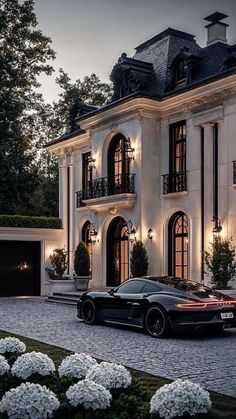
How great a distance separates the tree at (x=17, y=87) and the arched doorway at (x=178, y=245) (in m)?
13.3

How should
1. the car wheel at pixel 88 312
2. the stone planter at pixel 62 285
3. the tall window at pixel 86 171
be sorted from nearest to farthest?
1. the car wheel at pixel 88 312
2. the stone planter at pixel 62 285
3. the tall window at pixel 86 171

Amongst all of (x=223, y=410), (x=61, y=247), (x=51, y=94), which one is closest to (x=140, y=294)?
(x=223, y=410)

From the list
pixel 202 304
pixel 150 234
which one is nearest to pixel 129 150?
pixel 150 234

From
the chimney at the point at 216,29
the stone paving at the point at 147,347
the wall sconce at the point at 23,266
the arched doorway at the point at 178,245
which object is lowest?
the stone paving at the point at 147,347

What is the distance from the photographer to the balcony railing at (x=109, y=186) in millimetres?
20077

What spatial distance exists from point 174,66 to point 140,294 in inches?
421

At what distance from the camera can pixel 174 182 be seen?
19391 mm

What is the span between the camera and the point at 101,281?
22.0 m

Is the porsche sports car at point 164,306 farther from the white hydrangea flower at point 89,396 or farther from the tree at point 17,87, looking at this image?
the tree at point 17,87

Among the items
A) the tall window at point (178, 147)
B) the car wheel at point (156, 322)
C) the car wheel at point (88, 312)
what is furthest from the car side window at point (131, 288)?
the tall window at point (178, 147)

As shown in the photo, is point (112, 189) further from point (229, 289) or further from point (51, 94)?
point (51, 94)

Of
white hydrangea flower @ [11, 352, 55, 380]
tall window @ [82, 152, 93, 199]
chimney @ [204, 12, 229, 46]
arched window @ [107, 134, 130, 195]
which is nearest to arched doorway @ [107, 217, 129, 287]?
arched window @ [107, 134, 130, 195]

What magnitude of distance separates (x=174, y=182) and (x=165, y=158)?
101 centimetres

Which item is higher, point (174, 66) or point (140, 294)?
point (174, 66)
